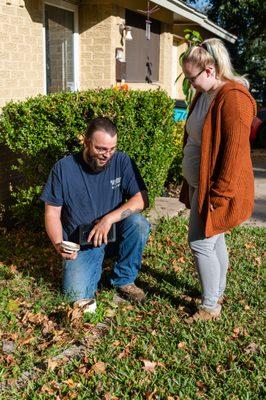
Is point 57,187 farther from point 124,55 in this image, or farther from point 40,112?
point 124,55

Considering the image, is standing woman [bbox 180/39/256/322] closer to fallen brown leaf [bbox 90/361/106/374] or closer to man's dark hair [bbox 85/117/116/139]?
man's dark hair [bbox 85/117/116/139]

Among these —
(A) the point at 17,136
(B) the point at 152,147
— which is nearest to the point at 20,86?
(A) the point at 17,136

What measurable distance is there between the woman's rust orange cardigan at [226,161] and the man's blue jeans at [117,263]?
738 millimetres

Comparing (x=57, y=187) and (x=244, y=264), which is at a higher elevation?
(x=57, y=187)

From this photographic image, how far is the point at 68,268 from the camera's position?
11.7ft

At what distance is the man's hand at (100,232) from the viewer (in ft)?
11.3

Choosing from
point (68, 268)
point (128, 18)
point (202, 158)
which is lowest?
point (68, 268)

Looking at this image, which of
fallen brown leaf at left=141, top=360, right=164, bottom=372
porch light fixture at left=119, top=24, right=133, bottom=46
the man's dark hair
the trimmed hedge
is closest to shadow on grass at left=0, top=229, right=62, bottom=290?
the trimmed hedge

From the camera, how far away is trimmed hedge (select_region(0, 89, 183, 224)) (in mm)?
4672

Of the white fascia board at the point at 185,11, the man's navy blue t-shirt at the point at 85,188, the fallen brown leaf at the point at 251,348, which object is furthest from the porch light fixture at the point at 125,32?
the fallen brown leaf at the point at 251,348

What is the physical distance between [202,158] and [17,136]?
243cm

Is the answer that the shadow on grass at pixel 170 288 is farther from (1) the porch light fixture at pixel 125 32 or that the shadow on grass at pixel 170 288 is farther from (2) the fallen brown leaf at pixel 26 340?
(1) the porch light fixture at pixel 125 32

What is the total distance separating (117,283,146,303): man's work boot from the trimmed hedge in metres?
1.58

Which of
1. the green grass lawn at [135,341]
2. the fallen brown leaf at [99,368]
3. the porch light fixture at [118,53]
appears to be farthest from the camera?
the porch light fixture at [118,53]
